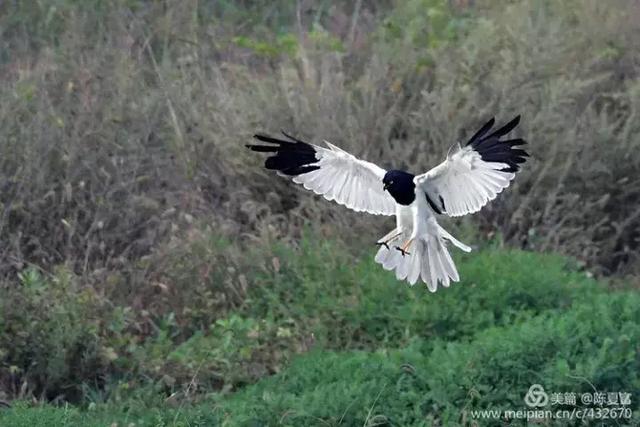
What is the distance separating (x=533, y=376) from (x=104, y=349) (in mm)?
2338

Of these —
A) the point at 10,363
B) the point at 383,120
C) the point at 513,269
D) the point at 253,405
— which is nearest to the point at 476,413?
the point at 253,405

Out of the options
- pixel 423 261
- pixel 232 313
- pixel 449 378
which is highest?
pixel 423 261

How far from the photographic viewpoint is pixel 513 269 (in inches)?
308

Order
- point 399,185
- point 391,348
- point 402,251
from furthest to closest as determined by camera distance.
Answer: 1. point 391,348
2. point 402,251
3. point 399,185

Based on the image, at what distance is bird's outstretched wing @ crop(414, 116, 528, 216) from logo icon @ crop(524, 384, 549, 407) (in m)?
0.91

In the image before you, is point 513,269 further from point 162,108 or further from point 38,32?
point 38,32

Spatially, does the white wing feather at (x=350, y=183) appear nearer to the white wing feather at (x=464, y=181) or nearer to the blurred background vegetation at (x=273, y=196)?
the white wing feather at (x=464, y=181)

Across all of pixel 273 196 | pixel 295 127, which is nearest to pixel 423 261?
pixel 273 196

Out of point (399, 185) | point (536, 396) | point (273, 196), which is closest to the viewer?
point (399, 185)

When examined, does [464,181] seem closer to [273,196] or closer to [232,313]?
[232,313]

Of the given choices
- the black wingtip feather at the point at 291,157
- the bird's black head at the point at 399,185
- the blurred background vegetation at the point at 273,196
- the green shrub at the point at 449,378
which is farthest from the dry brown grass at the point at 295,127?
the bird's black head at the point at 399,185

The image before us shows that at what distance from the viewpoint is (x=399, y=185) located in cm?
614

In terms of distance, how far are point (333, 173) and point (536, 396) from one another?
4.68 ft

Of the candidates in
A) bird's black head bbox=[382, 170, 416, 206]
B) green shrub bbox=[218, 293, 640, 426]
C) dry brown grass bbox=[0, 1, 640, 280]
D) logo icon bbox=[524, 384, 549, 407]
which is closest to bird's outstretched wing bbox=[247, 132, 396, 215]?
bird's black head bbox=[382, 170, 416, 206]
